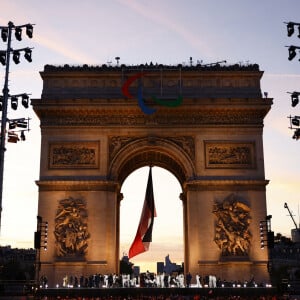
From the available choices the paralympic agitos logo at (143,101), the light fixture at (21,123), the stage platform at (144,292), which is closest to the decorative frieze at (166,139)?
the paralympic agitos logo at (143,101)

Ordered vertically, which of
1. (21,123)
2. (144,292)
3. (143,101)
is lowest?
(144,292)

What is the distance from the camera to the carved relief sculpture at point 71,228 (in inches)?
1396

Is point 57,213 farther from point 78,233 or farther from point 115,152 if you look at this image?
point 115,152

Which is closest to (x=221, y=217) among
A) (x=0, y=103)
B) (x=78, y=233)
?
(x=78, y=233)

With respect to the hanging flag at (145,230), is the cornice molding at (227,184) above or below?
above

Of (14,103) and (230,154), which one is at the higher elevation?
(230,154)

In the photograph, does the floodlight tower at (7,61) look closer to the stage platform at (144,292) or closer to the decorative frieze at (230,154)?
the stage platform at (144,292)

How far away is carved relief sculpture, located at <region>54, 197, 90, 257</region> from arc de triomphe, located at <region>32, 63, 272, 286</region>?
64 millimetres

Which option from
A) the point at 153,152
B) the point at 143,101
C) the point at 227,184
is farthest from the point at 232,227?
the point at 143,101

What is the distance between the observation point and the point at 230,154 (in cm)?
3731

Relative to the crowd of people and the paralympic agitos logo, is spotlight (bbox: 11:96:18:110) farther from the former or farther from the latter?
the paralympic agitos logo

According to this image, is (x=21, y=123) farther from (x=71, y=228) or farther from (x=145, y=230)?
(x=145, y=230)

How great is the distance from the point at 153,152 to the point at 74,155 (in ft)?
18.5

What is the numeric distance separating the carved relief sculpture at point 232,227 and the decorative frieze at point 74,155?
869 centimetres
